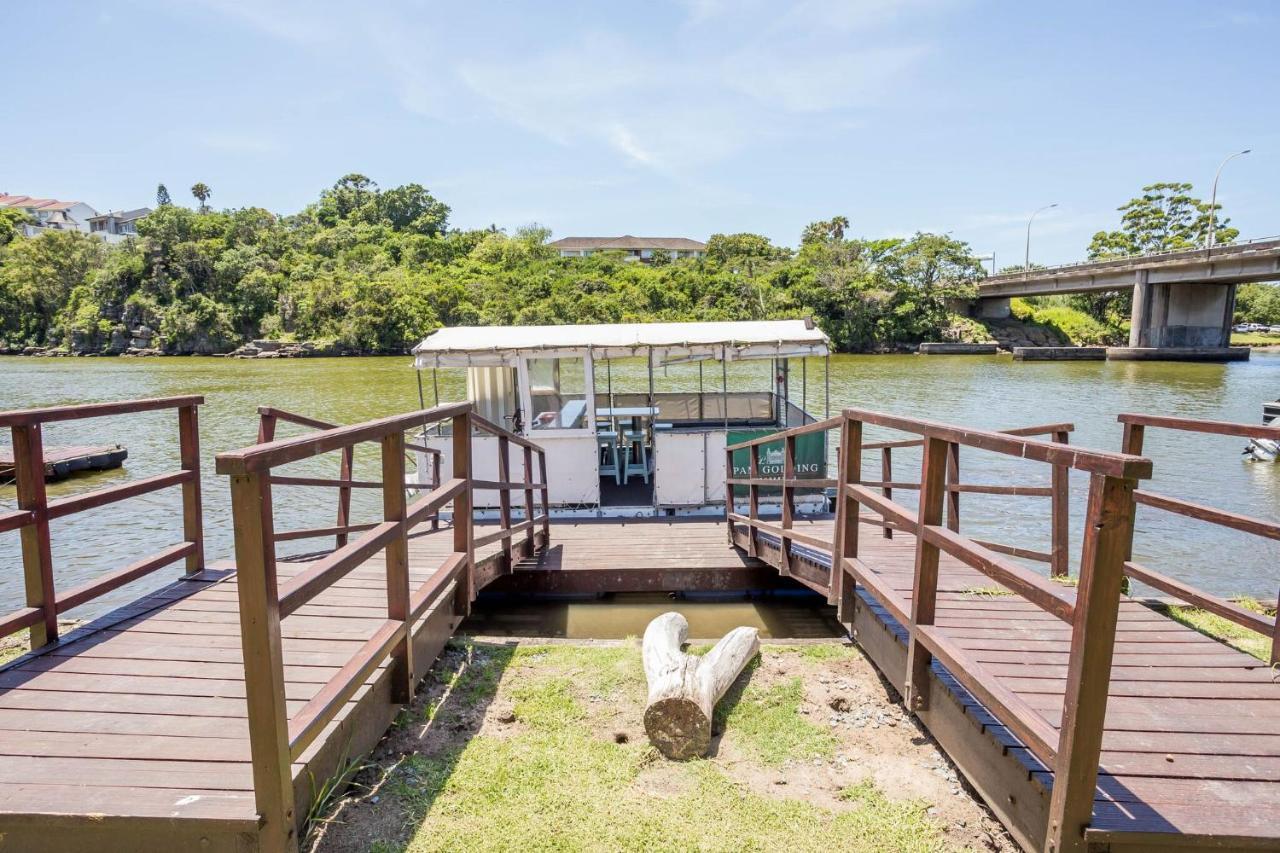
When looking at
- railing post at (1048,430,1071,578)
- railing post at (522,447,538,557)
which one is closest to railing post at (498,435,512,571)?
railing post at (522,447,538,557)

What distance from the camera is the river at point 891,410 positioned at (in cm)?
1195

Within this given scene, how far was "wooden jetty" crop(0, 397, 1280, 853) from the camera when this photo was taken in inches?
88.6

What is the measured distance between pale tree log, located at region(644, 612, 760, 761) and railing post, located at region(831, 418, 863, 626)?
0.73 metres

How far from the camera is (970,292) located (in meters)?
62.4

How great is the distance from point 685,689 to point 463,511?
189 cm

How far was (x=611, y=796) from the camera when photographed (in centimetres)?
309

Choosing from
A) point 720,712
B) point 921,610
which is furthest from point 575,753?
point 921,610

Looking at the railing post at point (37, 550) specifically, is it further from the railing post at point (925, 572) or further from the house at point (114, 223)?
the house at point (114, 223)

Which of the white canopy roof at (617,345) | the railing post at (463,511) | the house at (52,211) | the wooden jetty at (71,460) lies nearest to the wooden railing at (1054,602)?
the railing post at (463,511)

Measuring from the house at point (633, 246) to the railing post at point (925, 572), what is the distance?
339ft

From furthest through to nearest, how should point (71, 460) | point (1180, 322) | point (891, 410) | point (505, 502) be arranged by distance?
point (1180, 322)
point (891, 410)
point (71, 460)
point (505, 502)

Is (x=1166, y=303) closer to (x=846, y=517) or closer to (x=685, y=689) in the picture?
(x=846, y=517)

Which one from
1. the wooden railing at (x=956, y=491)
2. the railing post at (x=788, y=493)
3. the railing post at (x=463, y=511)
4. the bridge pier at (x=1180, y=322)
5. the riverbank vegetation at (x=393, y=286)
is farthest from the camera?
the riverbank vegetation at (x=393, y=286)

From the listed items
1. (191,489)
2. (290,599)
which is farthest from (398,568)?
(191,489)
